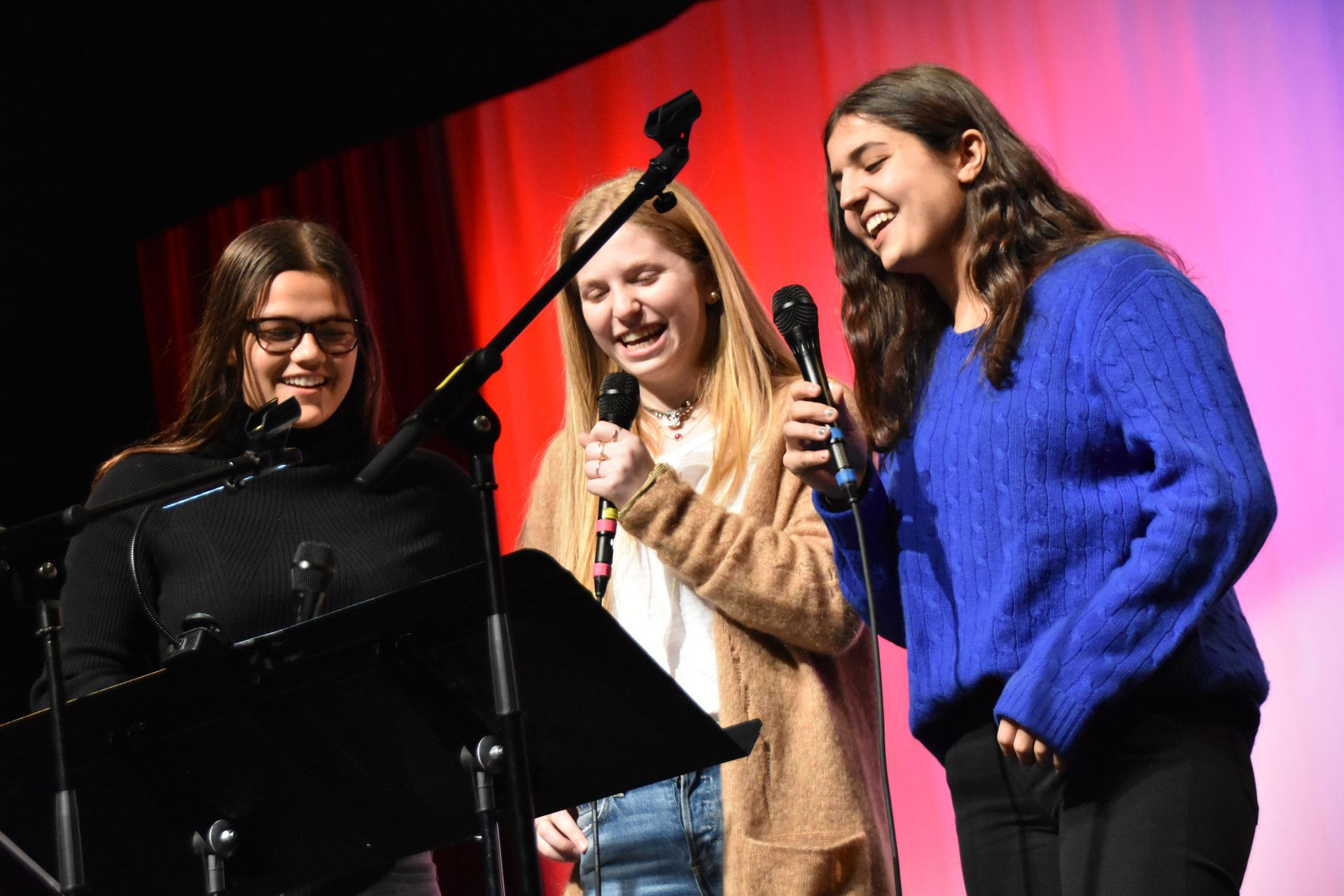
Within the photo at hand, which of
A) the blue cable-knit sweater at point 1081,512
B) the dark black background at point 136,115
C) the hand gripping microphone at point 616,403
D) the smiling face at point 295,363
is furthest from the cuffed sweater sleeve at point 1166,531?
the dark black background at point 136,115

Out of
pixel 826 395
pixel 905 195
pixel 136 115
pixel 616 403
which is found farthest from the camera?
pixel 136 115

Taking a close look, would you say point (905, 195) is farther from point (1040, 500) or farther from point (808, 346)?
point (1040, 500)

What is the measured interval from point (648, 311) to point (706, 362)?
0.15 m

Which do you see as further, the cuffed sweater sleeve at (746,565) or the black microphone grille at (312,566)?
the cuffed sweater sleeve at (746,565)

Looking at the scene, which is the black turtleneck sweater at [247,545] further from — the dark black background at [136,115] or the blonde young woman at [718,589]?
the dark black background at [136,115]

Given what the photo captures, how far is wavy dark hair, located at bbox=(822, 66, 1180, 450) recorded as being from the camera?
173 centimetres

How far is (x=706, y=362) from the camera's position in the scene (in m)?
2.37

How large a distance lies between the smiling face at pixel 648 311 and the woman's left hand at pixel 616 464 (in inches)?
10.8

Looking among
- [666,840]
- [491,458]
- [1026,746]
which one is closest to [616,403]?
[666,840]

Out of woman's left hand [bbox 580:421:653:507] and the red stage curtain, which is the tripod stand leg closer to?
woman's left hand [bbox 580:421:653:507]

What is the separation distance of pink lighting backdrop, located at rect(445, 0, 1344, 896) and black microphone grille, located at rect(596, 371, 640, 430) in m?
0.75

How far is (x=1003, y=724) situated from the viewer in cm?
148

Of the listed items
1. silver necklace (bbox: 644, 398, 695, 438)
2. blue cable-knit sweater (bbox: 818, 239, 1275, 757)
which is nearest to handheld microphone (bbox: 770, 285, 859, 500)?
blue cable-knit sweater (bbox: 818, 239, 1275, 757)

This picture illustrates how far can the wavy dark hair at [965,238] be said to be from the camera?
5.67 ft
